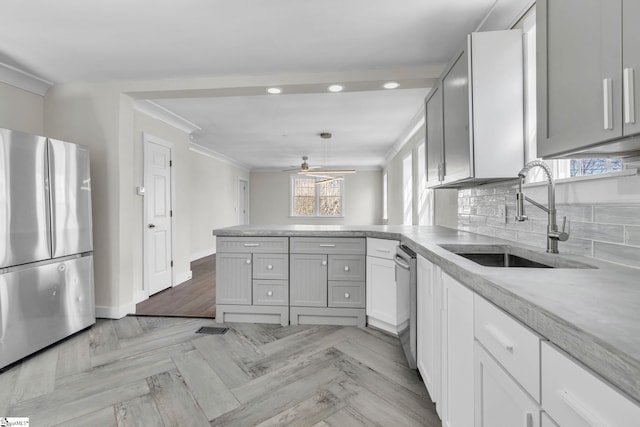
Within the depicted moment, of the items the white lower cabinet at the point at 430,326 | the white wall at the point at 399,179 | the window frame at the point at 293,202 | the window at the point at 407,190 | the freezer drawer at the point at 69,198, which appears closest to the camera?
the white lower cabinet at the point at 430,326

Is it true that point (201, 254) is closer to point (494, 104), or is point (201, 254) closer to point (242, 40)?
point (242, 40)

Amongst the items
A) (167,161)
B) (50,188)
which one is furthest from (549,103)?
A: (167,161)

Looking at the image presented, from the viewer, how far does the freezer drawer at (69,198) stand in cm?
266

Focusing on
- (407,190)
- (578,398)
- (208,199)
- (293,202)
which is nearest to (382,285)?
(578,398)

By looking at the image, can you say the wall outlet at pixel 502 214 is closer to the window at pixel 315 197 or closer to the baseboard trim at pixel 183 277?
the baseboard trim at pixel 183 277

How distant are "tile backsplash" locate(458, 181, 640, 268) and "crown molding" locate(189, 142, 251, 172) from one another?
218 inches

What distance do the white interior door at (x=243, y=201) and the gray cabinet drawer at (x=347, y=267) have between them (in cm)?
659

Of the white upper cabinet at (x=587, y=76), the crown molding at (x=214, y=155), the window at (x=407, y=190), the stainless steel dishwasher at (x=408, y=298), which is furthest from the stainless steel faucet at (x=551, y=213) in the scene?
the crown molding at (x=214, y=155)

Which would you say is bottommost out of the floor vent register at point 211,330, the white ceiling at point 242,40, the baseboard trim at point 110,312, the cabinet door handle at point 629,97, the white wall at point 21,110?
the floor vent register at point 211,330

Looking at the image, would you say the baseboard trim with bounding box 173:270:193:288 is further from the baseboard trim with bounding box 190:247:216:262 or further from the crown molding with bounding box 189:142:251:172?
the crown molding with bounding box 189:142:251:172

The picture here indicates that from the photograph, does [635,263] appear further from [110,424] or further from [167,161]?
[167,161]

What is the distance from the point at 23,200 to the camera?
2.39 metres

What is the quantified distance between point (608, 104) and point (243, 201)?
9.31 meters

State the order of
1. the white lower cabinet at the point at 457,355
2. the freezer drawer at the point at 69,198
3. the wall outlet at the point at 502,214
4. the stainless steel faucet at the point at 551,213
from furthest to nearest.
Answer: the freezer drawer at the point at 69,198, the wall outlet at the point at 502,214, the stainless steel faucet at the point at 551,213, the white lower cabinet at the point at 457,355
